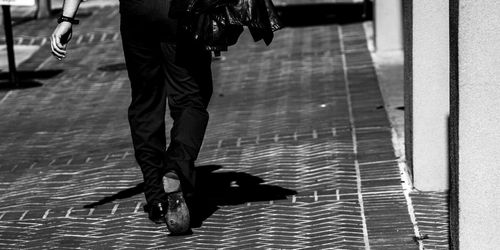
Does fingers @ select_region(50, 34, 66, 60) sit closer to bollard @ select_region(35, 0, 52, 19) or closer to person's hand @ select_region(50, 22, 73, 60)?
person's hand @ select_region(50, 22, 73, 60)

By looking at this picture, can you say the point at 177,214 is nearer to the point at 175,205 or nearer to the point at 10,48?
the point at 175,205

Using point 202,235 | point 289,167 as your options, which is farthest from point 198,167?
point 202,235

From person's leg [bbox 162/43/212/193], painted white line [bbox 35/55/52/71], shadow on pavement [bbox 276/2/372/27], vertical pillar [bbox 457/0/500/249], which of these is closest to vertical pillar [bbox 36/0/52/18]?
shadow on pavement [bbox 276/2/372/27]

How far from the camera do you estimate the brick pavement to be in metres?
6.64

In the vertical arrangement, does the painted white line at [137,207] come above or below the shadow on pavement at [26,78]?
above

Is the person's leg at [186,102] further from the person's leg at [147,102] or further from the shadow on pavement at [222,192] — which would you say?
the shadow on pavement at [222,192]

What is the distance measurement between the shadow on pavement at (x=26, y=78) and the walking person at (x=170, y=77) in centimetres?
630

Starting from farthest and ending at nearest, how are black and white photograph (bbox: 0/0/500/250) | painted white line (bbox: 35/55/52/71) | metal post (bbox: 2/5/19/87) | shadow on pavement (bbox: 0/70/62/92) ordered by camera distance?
painted white line (bbox: 35/55/52/71) → shadow on pavement (bbox: 0/70/62/92) → metal post (bbox: 2/5/19/87) → black and white photograph (bbox: 0/0/500/250)

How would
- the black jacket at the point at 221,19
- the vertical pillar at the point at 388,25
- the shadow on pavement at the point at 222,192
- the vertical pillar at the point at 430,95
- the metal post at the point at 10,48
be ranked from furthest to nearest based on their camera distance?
1. the vertical pillar at the point at 388,25
2. the metal post at the point at 10,48
3. the shadow on pavement at the point at 222,192
4. the vertical pillar at the point at 430,95
5. the black jacket at the point at 221,19

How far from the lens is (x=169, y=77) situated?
6566 mm

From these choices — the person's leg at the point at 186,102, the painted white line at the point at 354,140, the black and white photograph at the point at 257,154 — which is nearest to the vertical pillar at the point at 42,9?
the painted white line at the point at 354,140

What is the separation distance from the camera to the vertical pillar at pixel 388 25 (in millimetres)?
13602

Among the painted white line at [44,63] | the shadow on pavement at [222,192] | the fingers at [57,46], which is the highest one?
the fingers at [57,46]

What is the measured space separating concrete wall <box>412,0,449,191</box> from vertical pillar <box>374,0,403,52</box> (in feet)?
→ 20.8
